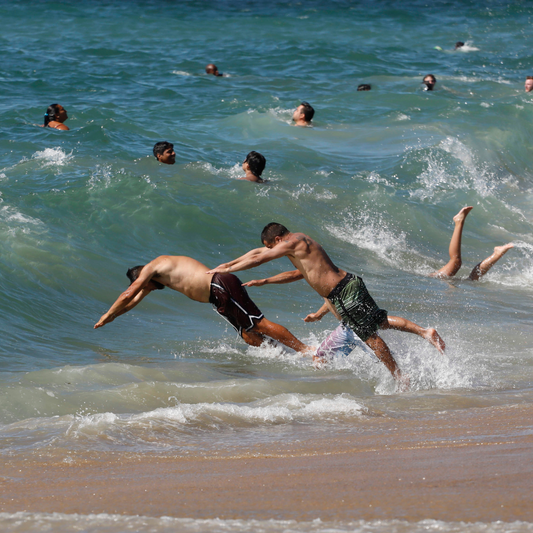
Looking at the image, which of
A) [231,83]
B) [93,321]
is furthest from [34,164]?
[231,83]

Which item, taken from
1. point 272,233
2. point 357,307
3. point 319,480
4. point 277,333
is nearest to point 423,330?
point 357,307

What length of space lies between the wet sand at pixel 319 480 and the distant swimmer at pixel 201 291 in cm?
258

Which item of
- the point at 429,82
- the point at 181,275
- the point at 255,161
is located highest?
the point at 429,82

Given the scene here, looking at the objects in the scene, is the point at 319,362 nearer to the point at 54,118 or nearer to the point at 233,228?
the point at 233,228

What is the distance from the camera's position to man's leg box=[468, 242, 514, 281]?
995cm

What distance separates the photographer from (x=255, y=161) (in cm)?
1194

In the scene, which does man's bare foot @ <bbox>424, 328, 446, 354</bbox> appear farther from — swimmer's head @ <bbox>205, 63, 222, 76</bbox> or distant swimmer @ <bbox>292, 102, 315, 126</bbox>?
swimmer's head @ <bbox>205, 63, 222, 76</bbox>

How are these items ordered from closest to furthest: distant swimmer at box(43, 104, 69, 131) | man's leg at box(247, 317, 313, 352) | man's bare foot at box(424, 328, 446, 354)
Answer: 1. man's bare foot at box(424, 328, 446, 354)
2. man's leg at box(247, 317, 313, 352)
3. distant swimmer at box(43, 104, 69, 131)

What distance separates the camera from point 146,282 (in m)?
7.00

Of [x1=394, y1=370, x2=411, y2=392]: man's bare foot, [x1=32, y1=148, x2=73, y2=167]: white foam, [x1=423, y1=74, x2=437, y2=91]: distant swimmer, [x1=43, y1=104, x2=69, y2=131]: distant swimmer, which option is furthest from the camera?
[x1=423, y1=74, x2=437, y2=91]: distant swimmer

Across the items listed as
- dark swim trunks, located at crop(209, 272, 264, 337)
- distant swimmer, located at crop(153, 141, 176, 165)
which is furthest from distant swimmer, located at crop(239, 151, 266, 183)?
dark swim trunks, located at crop(209, 272, 264, 337)

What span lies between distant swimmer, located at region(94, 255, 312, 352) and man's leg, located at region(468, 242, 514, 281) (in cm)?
392

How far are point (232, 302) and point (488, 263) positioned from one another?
4.37 meters

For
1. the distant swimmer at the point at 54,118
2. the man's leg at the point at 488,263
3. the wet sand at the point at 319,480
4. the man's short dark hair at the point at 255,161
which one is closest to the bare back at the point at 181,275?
the wet sand at the point at 319,480
